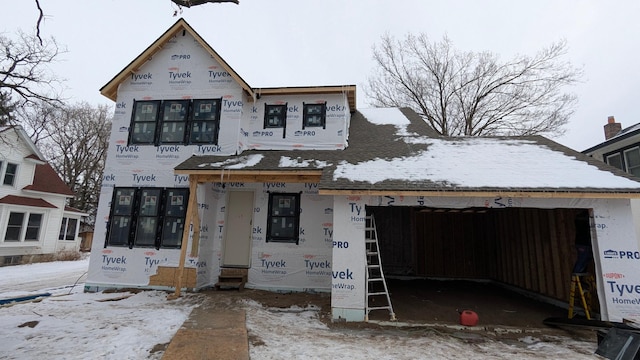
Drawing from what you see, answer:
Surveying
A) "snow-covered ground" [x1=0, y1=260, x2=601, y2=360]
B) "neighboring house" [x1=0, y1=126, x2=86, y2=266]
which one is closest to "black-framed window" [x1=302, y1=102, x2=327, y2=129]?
"snow-covered ground" [x1=0, y1=260, x2=601, y2=360]

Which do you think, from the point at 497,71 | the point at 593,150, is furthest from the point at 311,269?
the point at 497,71

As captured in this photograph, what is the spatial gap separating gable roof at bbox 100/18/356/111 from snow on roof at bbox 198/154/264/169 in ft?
7.17

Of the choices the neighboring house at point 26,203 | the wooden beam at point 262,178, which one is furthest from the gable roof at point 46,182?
the wooden beam at point 262,178

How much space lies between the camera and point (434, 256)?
1161cm

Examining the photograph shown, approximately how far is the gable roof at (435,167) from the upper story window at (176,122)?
3.21 ft

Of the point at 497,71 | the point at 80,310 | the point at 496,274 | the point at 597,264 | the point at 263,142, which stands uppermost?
the point at 497,71

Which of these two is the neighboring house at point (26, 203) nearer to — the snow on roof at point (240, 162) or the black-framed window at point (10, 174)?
the black-framed window at point (10, 174)

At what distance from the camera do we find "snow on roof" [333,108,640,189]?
6566 millimetres

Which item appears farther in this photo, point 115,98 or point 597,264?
point 115,98

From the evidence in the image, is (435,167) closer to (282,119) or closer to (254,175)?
(254,175)

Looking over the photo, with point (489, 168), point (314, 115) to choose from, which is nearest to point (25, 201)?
point (314, 115)

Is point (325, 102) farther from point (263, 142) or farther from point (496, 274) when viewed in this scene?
point (496, 274)

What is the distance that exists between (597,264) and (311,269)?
6.51m

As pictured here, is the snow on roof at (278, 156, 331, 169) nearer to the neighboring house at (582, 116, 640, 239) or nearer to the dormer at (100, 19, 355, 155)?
the dormer at (100, 19, 355, 155)
